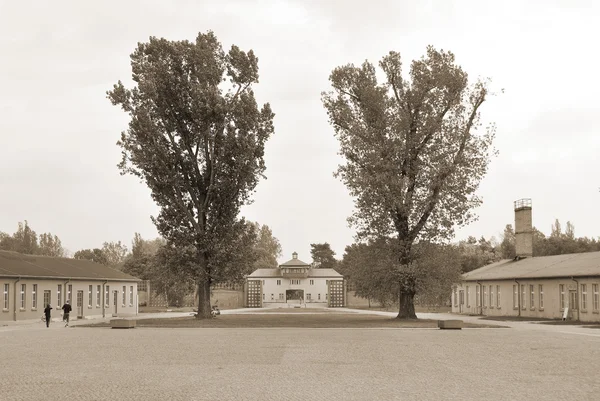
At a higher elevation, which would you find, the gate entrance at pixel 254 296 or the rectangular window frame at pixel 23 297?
the rectangular window frame at pixel 23 297

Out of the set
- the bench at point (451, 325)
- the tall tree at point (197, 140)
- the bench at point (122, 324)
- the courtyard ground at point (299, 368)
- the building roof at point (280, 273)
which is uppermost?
the tall tree at point (197, 140)

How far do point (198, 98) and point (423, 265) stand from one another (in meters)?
16.9

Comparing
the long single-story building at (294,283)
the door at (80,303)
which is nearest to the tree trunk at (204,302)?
the door at (80,303)

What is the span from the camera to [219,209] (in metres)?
46.8

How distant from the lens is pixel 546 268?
52.3 meters

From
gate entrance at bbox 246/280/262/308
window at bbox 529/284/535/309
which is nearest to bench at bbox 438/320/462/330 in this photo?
window at bbox 529/284/535/309

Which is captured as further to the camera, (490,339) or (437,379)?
(490,339)

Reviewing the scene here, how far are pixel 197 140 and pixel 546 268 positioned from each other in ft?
85.8

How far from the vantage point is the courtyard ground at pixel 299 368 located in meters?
13.9

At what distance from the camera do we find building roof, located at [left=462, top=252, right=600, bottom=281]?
46.0 meters

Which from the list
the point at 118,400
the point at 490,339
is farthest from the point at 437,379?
the point at 490,339

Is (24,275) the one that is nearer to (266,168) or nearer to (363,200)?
(266,168)

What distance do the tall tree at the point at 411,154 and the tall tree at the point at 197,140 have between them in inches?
251

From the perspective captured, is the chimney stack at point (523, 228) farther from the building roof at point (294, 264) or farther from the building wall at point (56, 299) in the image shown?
the building roof at point (294, 264)
